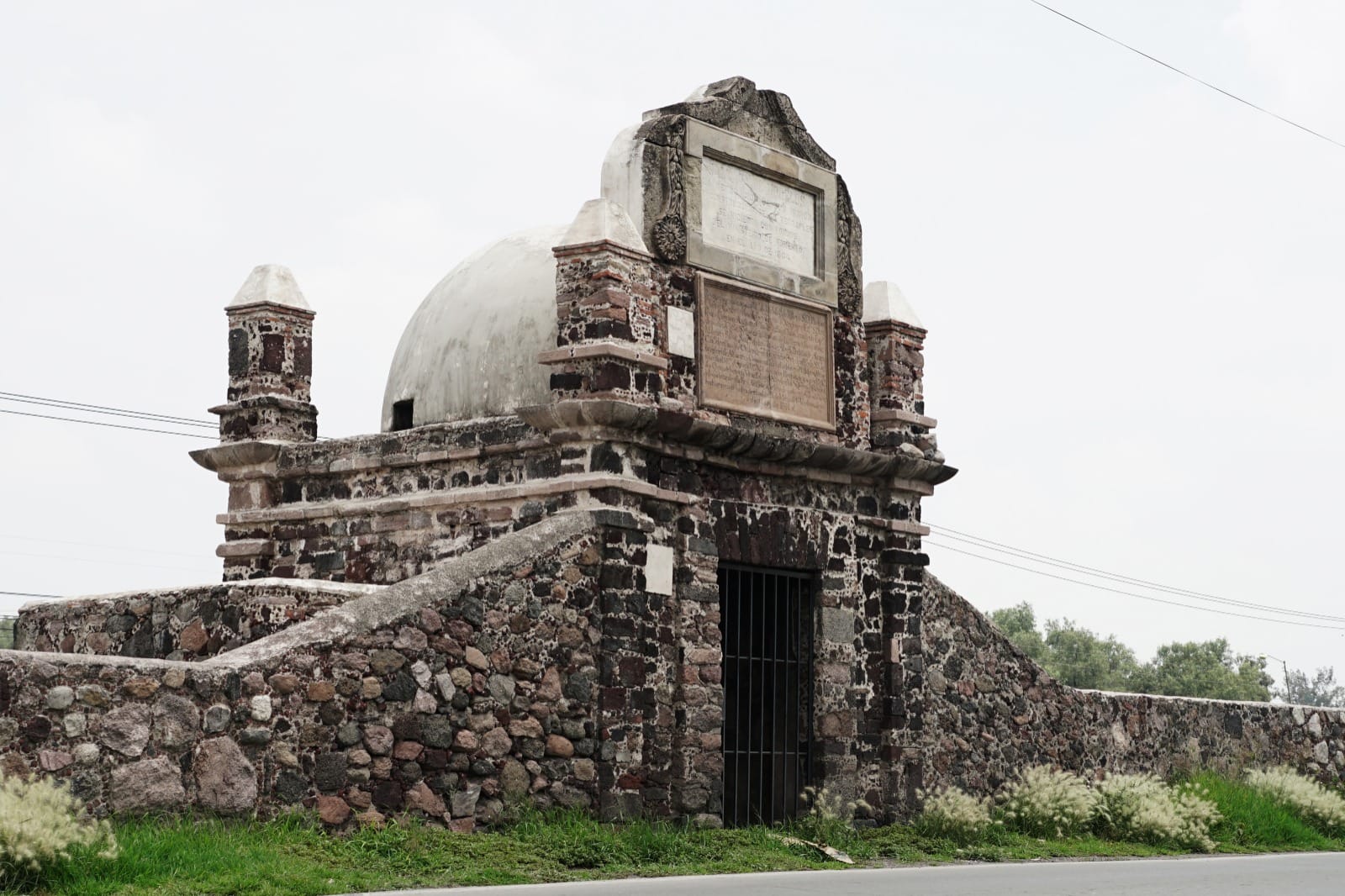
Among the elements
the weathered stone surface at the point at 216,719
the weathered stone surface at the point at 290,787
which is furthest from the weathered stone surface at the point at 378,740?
the weathered stone surface at the point at 216,719

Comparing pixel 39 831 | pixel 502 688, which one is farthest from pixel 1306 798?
pixel 39 831

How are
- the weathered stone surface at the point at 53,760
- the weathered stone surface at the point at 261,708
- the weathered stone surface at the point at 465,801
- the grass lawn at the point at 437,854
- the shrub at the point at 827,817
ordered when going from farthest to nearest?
1. the shrub at the point at 827,817
2. the weathered stone surface at the point at 465,801
3. the weathered stone surface at the point at 261,708
4. the weathered stone surface at the point at 53,760
5. the grass lawn at the point at 437,854

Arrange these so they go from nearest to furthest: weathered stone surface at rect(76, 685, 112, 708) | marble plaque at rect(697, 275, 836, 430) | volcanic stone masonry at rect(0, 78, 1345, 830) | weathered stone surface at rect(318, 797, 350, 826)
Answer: weathered stone surface at rect(76, 685, 112, 708) → weathered stone surface at rect(318, 797, 350, 826) → volcanic stone masonry at rect(0, 78, 1345, 830) → marble plaque at rect(697, 275, 836, 430)

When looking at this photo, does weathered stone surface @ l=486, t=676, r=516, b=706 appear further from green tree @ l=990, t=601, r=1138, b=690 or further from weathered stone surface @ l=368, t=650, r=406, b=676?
green tree @ l=990, t=601, r=1138, b=690

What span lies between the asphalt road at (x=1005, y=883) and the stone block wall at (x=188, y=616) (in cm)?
340

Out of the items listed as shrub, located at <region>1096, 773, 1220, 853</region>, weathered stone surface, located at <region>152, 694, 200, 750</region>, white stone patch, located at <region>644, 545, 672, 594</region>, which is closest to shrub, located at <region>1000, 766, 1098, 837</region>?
shrub, located at <region>1096, 773, 1220, 853</region>

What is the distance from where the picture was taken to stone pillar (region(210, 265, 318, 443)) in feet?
55.6

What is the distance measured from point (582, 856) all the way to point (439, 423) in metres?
4.65

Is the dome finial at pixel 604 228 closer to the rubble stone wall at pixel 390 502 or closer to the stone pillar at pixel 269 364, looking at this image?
the rubble stone wall at pixel 390 502

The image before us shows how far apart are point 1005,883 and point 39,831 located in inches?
261

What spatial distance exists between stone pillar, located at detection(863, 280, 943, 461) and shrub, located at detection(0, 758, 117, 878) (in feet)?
30.2

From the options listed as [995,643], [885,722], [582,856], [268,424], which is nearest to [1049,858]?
[885,722]

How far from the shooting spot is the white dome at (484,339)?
51.8 ft

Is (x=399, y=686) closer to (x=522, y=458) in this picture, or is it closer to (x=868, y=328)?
(x=522, y=458)
